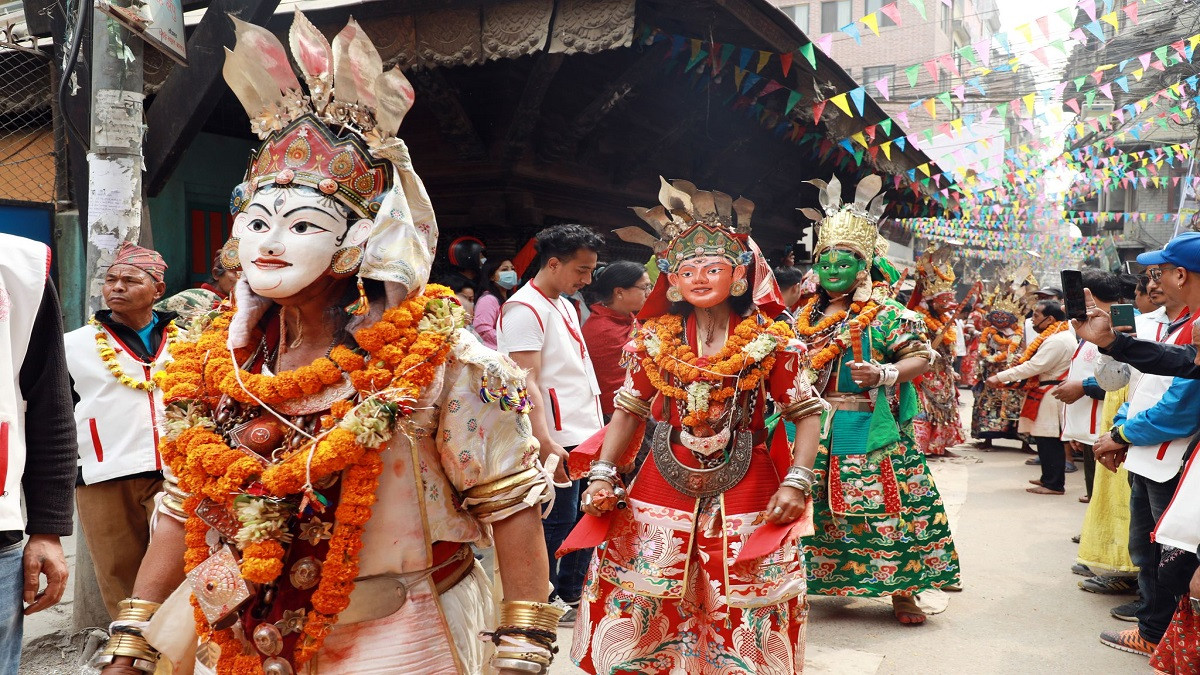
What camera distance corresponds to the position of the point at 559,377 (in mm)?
4797

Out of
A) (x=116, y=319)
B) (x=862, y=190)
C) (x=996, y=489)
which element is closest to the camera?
(x=116, y=319)

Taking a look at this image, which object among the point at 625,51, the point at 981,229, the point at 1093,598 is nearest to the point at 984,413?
the point at 1093,598

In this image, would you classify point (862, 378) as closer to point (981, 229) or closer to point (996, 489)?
point (996, 489)

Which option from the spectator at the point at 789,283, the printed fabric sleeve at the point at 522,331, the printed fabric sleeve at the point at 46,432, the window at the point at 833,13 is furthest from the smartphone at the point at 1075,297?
the window at the point at 833,13

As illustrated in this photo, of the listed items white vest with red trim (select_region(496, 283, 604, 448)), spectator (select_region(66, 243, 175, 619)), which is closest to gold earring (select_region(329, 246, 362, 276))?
spectator (select_region(66, 243, 175, 619))

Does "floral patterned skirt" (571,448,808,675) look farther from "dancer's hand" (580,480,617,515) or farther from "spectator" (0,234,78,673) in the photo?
"spectator" (0,234,78,673)

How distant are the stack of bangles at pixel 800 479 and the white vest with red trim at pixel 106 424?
264cm

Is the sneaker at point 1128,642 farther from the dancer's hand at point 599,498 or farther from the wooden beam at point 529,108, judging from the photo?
the wooden beam at point 529,108

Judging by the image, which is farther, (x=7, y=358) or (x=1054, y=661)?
(x=1054, y=661)

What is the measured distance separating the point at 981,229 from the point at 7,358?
28.4 metres

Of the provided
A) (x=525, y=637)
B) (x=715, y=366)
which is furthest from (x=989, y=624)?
(x=525, y=637)

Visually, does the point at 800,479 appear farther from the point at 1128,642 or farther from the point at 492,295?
the point at 492,295

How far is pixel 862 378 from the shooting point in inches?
185

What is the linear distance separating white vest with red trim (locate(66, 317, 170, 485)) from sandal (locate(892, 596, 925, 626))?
379 cm
